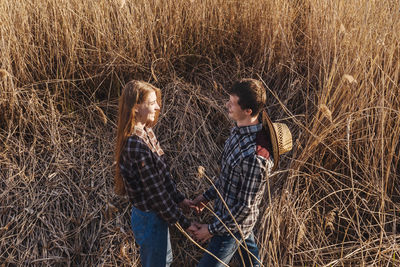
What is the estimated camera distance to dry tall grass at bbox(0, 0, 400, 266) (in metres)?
2.11

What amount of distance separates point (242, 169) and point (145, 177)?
388 mm

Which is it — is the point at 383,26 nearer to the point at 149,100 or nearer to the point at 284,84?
the point at 284,84

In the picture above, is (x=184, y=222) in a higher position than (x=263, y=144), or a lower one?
lower

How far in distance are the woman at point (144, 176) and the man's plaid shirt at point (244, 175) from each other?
21 cm

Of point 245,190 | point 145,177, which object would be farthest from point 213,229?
point 145,177

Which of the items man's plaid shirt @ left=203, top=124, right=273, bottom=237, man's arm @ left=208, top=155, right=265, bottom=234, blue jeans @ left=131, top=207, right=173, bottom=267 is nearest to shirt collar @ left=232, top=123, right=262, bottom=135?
man's plaid shirt @ left=203, top=124, right=273, bottom=237

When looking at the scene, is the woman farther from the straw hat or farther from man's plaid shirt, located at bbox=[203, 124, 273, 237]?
the straw hat

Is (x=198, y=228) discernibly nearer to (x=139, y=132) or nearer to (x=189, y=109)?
(x=139, y=132)

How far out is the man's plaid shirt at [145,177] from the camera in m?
1.52

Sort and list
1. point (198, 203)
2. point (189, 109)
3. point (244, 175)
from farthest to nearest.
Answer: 1. point (189, 109)
2. point (198, 203)
3. point (244, 175)

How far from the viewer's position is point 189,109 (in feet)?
8.41

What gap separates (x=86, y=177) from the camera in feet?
7.76

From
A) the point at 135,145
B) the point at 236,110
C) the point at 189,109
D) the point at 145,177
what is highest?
the point at 236,110

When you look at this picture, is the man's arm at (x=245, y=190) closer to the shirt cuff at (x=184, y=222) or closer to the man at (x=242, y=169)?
the man at (x=242, y=169)
